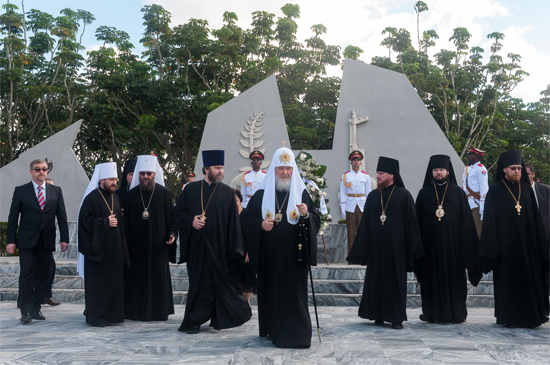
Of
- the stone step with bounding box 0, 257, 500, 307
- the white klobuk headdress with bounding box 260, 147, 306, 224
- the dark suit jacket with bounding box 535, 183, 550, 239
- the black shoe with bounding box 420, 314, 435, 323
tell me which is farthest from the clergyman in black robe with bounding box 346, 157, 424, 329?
the stone step with bounding box 0, 257, 500, 307

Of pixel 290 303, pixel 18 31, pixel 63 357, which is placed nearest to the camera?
pixel 63 357

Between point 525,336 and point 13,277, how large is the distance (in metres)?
7.99

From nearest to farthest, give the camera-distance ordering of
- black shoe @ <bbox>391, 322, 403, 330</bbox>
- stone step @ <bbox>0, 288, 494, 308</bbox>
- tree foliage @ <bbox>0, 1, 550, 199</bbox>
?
black shoe @ <bbox>391, 322, 403, 330</bbox>, stone step @ <bbox>0, 288, 494, 308</bbox>, tree foliage @ <bbox>0, 1, 550, 199</bbox>

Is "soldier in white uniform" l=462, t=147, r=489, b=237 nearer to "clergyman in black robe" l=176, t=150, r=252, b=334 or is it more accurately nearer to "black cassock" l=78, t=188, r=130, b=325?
"clergyman in black robe" l=176, t=150, r=252, b=334

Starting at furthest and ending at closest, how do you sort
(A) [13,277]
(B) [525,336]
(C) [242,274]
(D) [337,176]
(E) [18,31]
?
(E) [18,31], (D) [337,176], (A) [13,277], (C) [242,274], (B) [525,336]

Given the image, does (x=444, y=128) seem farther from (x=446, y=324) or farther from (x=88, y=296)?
(x=88, y=296)

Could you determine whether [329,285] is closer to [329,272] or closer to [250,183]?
[329,272]

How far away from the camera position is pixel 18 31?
2450 cm

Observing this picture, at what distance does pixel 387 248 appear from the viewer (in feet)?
20.2

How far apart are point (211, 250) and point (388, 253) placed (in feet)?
6.90

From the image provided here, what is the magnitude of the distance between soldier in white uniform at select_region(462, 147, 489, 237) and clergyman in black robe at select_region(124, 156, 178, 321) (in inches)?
243

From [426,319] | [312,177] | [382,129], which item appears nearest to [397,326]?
[426,319]

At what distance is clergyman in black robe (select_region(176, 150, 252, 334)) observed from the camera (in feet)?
18.5

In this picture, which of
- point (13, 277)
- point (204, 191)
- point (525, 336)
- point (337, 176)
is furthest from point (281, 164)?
point (337, 176)
